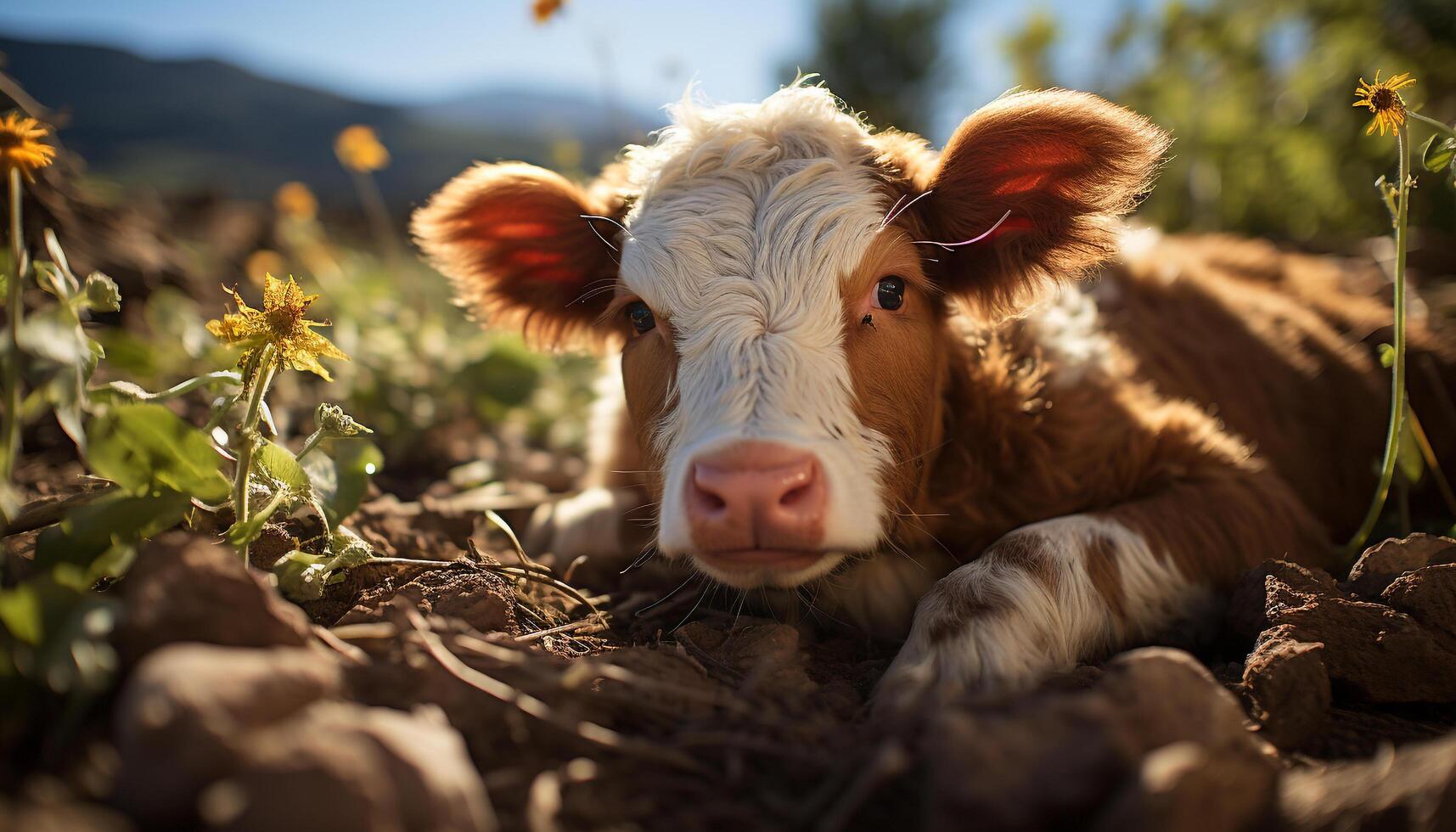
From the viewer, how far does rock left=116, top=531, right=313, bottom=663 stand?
1.39 meters

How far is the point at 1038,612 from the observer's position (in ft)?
7.47

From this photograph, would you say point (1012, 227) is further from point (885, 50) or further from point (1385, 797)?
point (885, 50)

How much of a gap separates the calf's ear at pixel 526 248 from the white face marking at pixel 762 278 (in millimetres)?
297

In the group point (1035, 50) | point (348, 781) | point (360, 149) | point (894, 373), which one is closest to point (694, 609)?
point (894, 373)

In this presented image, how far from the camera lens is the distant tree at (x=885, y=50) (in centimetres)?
1967

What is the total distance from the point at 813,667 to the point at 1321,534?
6.19 ft

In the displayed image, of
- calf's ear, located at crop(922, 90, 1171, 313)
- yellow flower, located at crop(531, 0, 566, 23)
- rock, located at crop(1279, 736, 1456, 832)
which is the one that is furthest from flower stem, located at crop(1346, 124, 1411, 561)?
yellow flower, located at crop(531, 0, 566, 23)

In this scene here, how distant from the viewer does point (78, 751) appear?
129 centimetres

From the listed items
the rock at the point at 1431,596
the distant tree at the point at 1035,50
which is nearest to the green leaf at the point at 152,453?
the rock at the point at 1431,596

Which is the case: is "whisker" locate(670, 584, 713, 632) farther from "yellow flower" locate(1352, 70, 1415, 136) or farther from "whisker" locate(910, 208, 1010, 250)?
"yellow flower" locate(1352, 70, 1415, 136)

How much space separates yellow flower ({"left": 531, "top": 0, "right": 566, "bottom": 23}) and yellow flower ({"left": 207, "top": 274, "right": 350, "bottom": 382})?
2.37 meters

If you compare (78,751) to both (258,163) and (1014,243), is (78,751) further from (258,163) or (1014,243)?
(258,163)

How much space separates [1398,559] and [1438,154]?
1.00m

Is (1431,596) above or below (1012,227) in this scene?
below
